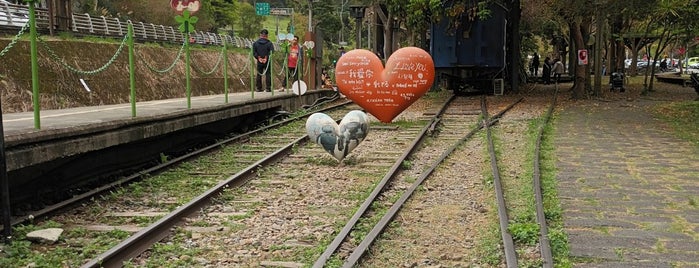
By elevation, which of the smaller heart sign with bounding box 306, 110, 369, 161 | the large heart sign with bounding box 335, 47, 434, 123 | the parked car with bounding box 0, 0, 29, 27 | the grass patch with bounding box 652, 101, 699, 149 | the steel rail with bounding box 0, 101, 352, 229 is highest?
the parked car with bounding box 0, 0, 29, 27

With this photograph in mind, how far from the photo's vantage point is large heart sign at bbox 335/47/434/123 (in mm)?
13406

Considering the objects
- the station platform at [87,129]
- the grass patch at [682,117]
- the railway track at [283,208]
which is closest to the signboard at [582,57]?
the grass patch at [682,117]

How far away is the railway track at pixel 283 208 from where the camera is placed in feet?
17.0

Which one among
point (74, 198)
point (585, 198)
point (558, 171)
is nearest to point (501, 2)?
point (558, 171)

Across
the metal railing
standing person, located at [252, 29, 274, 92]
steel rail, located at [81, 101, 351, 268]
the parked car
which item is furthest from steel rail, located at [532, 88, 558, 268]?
the parked car

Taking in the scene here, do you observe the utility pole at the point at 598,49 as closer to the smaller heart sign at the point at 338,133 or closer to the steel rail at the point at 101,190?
the smaller heart sign at the point at 338,133

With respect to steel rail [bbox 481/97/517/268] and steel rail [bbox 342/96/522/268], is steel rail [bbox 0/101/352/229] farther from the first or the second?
steel rail [bbox 481/97/517/268]

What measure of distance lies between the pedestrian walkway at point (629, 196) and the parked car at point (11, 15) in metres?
13.8

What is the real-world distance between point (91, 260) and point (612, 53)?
34470 millimetres

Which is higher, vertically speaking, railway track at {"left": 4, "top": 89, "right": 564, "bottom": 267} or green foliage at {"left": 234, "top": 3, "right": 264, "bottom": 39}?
green foliage at {"left": 234, "top": 3, "right": 264, "bottom": 39}

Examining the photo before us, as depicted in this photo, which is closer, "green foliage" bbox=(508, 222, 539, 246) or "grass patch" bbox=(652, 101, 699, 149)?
"green foliage" bbox=(508, 222, 539, 246)

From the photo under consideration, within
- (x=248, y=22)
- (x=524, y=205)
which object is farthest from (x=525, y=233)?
(x=248, y=22)

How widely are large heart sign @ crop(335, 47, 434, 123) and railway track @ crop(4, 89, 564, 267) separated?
2773 millimetres

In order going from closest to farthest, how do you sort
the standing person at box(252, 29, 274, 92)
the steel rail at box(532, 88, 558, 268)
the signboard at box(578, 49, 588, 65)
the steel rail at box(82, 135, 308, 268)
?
1. the steel rail at box(532, 88, 558, 268)
2. the steel rail at box(82, 135, 308, 268)
3. the standing person at box(252, 29, 274, 92)
4. the signboard at box(578, 49, 588, 65)
